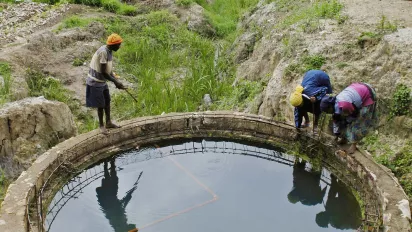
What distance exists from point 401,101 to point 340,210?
1.49m

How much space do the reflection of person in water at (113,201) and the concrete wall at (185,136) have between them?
315 millimetres

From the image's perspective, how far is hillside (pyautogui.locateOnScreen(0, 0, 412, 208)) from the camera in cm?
526

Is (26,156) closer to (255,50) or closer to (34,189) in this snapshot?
(34,189)

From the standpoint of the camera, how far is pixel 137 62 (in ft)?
28.6

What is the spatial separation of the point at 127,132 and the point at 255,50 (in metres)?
3.87

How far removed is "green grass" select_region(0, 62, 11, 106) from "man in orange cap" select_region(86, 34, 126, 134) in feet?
5.50

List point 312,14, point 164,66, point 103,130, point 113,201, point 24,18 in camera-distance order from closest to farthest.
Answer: point 113,201 → point 103,130 → point 312,14 → point 164,66 → point 24,18

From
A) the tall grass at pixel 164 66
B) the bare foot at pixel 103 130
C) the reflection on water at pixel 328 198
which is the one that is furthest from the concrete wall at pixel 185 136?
the tall grass at pixel 164 66

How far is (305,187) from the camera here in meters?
4.93

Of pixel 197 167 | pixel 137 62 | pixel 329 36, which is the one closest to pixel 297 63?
pixel 329 36

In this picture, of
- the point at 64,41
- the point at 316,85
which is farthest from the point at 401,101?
the point at 64,41

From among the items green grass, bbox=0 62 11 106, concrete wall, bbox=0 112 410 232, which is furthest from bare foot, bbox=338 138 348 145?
green grass, bbox=0 62 11 106

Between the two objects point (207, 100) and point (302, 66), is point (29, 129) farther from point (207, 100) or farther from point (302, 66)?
point (302, 66)

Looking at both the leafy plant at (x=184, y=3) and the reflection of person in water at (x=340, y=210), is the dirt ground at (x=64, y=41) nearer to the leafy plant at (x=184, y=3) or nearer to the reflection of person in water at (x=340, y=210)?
the reflection of person in water at (x=340, y=210)
